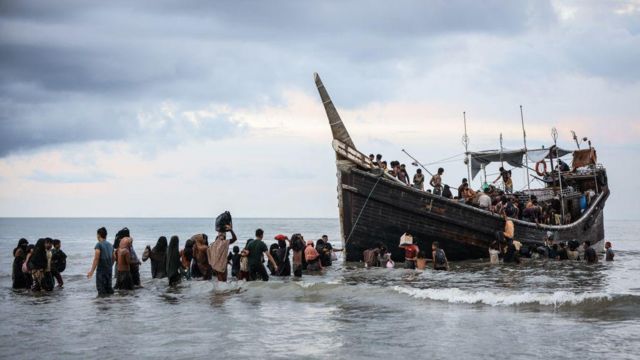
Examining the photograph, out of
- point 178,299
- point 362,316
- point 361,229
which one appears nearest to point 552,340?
point 362,316

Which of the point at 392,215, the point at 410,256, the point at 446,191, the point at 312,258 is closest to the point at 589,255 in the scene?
the point at 446,191

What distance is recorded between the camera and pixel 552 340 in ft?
30.6

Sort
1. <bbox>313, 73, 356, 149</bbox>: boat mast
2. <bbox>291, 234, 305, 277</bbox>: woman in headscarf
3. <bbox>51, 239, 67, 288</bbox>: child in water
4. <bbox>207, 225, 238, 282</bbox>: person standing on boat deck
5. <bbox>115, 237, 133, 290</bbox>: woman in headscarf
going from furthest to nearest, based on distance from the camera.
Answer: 1. <bbox>313, 73, 356, 149</bbox>: boat mast
2. <bbox>291, 234, 305, 277</bbox>: woman in headscarf
3. <bbox>51, 239, 67, 288</bbox>: child in water
4. <bbox>207, 225, 238, 282</bbox>: person standing on boat deck
5. <bbox>115, 237, 133, 290</bbox>: woman in headscarf

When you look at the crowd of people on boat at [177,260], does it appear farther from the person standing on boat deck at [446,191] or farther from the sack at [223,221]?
the person standing on boat deck at [446,191]

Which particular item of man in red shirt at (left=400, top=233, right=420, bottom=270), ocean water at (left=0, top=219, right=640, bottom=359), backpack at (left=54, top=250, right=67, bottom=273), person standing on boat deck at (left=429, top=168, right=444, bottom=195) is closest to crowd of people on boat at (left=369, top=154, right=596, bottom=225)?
person standing on boat deck at (left=429, top=168, right=444, bottom=195)

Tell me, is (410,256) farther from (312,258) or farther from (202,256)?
(202,256)

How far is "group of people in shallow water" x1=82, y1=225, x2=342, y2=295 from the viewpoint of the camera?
14.1 metres

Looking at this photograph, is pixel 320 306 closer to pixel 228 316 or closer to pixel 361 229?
pixel 228 316

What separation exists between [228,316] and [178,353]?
2.89 metres

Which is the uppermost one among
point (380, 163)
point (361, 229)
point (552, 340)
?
point (380, 163)

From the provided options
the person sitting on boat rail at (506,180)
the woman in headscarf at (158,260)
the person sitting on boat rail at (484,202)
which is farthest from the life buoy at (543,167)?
the woman in headscarf at (158,260)

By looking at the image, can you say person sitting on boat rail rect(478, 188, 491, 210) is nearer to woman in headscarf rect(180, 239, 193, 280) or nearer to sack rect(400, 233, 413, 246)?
sack rect(400, 233, 413, 246)

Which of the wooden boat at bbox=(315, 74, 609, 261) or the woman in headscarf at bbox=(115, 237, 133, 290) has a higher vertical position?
the wooden boat at bbox=(315, 74, 609, 261)

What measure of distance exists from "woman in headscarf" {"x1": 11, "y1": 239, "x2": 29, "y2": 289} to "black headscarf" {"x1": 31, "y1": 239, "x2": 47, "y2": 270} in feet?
3.30
